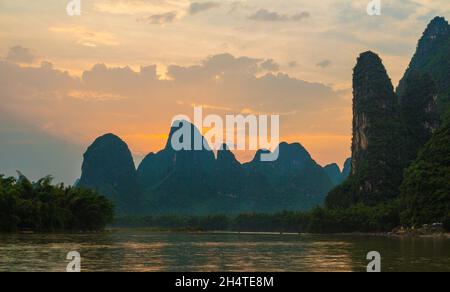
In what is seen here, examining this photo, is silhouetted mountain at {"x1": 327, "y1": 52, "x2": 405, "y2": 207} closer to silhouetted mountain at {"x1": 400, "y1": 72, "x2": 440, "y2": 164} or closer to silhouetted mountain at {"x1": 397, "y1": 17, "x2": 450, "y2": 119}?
silhouetted mountain at {"x1": 400, "y1": 72, "x2": 440, "y2": 164}

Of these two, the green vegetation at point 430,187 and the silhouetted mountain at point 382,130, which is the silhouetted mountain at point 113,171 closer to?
the silhouetted mountain at point 382,130

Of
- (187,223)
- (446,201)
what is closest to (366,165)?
(446,201)

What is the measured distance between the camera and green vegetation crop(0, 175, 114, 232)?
54.2 meters

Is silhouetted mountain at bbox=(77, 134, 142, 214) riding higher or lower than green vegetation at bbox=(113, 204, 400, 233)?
higher

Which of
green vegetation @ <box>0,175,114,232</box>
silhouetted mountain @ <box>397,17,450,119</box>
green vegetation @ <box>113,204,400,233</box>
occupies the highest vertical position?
silhouetted mountain @ <box>397,17,450,119</box>

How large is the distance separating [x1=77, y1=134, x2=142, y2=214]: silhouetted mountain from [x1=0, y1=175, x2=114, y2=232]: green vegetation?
97771mm

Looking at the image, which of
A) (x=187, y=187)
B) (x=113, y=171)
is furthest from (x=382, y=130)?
(x=187, y=187)

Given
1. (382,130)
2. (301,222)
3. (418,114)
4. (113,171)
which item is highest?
(418,114)

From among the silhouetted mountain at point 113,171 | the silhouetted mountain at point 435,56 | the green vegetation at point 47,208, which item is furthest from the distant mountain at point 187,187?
the green vegetation at point 47,208

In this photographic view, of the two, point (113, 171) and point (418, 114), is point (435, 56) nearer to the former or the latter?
point (418, 114)

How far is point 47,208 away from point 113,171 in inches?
4383

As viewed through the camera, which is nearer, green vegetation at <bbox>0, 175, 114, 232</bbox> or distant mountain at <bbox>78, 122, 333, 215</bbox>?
green vegetation at <bbox>0, 175, 114, 232</bbox>

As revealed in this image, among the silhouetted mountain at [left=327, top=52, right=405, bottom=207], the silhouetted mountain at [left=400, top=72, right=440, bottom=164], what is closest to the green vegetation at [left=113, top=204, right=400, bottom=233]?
the silhouetted mountain at [left=327, top=52, right=405, bottom=207]

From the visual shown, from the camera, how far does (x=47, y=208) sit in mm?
59750
